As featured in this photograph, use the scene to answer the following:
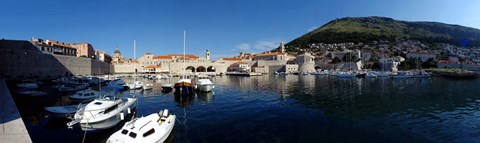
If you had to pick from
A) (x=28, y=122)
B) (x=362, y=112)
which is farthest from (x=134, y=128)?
(x=362, y=112)

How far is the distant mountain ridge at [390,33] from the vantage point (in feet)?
390

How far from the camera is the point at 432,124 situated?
35.1 feet

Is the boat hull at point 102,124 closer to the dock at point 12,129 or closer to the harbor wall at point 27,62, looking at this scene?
the dock at point 12,129

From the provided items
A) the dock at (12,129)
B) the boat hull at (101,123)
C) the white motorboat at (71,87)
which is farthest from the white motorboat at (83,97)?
the white motorboat at (71,87)

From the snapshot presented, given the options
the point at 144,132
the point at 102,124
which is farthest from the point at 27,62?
the point at 144,132

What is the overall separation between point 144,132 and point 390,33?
6017 inches

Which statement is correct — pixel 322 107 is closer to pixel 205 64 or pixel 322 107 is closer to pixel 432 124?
pixel 432 124

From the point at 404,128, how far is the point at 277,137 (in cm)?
595

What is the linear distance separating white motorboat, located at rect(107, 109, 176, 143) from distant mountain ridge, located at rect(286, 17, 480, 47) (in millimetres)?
131276

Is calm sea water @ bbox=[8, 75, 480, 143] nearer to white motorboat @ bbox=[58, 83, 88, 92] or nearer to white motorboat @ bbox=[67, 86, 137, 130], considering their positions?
white motorboat @ bbox=[67, 86, 137, 130]

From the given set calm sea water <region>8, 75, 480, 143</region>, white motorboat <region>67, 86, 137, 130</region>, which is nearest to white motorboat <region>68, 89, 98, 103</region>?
calm sea water <region>8, 75, 480, 143</region>

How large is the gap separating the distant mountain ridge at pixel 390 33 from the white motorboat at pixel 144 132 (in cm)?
13128

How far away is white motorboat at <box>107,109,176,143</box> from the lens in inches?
278

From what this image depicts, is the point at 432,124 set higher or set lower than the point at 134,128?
lower
